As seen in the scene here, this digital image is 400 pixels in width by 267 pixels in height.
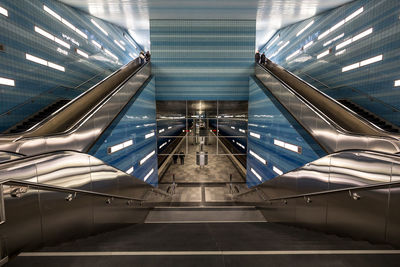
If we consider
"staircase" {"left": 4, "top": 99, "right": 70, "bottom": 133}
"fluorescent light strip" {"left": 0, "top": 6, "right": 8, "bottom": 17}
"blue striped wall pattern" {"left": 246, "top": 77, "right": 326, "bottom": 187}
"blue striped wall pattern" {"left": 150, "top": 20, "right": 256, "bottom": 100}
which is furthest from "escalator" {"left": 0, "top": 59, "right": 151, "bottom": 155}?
"blue striped wall pattern" {"left": 246, "top": 77, "right": 326, "bottom": 187}

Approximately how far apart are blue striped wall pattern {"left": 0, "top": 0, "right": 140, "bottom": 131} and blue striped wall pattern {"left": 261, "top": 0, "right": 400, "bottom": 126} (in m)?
13.5

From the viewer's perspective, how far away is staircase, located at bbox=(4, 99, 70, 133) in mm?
5329

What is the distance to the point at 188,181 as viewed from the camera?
10.1 meters

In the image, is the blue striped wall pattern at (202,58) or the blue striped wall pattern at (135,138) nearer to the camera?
the blue striped wall pattern at (135,138)

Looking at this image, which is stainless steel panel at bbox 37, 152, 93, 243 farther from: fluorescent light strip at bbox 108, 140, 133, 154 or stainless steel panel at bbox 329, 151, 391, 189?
stainless steel panel at bbox 329, 151, 391, 189

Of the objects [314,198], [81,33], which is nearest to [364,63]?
[314,198]

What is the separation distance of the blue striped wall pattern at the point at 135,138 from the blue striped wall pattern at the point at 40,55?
142 inches

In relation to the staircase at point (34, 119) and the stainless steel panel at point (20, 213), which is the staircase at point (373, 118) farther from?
the staircase at point (34, 119)

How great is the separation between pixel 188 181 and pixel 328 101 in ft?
26.8

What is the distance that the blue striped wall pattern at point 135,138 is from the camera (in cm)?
558

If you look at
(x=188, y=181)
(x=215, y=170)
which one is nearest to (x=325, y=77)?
(x=215, y=170)

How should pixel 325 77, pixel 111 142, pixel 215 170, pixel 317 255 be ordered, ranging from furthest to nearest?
pixel 215 170, pixel 325 77, pixel 111 142, pixel 317 255

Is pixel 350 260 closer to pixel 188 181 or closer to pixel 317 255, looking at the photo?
pixel 317 255

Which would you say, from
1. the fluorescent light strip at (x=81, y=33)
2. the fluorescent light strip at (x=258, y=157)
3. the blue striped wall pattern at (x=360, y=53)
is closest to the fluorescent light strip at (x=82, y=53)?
the fluorescent light strip at (x=81, y=33)
